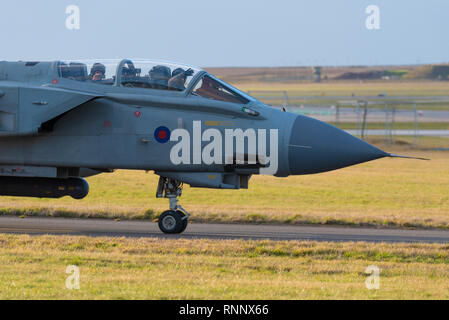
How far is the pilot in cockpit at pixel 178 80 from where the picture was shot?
14955 mm

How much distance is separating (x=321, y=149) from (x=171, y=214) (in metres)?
3.40

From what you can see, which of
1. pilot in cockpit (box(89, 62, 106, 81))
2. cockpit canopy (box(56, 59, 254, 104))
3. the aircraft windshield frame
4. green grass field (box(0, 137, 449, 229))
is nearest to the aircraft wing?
pilot in cockpit (box(89, 62, 106, 81))

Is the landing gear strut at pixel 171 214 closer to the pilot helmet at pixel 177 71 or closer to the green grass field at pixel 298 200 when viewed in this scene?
the pilot helmet at pixel 177 71

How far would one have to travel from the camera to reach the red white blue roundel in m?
14.9

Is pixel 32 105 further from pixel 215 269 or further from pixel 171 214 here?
pixel 215 269

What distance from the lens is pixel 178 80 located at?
15.0 m

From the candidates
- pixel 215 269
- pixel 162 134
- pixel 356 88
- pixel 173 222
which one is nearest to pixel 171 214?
pixel 173 222

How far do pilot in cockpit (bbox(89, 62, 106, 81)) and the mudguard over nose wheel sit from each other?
3.04 metres

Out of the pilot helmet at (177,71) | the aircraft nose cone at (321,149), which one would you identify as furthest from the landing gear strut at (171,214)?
the aircraft nose cone at (321,149)

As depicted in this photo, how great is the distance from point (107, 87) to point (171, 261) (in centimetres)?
482

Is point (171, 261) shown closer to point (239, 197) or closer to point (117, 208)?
point (117, 208)

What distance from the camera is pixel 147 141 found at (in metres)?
15.0

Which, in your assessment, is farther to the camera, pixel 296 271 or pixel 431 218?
pixel 431 218
